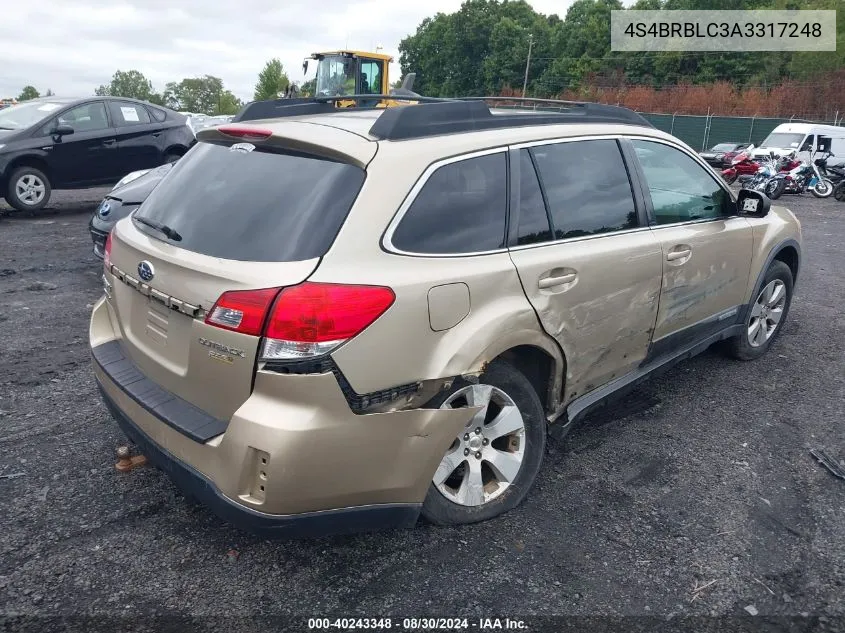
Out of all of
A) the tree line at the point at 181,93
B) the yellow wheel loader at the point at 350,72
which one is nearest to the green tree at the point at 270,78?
the tree line at the point at 181,93

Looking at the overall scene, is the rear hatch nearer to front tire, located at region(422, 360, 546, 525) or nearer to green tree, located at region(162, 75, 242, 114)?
front tire, located at region(422, 360, 546, 525)

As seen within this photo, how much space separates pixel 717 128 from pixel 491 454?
1559 inches

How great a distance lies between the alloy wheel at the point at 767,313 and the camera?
4.92m

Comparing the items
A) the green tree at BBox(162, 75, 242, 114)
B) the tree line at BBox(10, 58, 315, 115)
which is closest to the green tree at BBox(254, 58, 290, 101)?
the tree line at BBox(10, 58, 315, 115)

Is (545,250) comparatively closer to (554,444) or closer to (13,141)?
(554,444)

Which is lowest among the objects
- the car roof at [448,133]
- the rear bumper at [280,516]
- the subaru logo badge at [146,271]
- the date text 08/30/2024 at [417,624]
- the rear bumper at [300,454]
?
the date text 08/30/2024 at [417,624]

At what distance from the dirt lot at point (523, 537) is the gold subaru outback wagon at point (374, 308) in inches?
11.1

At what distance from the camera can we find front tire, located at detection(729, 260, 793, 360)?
487cm

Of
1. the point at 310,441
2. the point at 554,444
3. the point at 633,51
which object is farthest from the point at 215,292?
the point at 633,51

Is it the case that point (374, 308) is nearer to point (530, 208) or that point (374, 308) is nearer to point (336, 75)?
point (530, 208)

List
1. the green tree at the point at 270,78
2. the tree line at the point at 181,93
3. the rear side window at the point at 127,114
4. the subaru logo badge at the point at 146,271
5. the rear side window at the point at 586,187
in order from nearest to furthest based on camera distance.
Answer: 1. the subaru logo badge at the point at 146,271
2. the rear side window at the point at 586,187
3. the rear side window at the point at 127,114
4. the green tree at the point at 270,78
5. the tree line at the point at 181,93

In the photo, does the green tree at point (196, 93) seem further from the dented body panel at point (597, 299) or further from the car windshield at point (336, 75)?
the dented body panel at point (597, 299)

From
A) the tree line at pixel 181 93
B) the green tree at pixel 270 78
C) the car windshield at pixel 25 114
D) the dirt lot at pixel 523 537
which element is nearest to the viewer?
the dirt lot at pixel 523 537

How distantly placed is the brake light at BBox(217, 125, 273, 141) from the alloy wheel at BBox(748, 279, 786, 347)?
3589 mm
